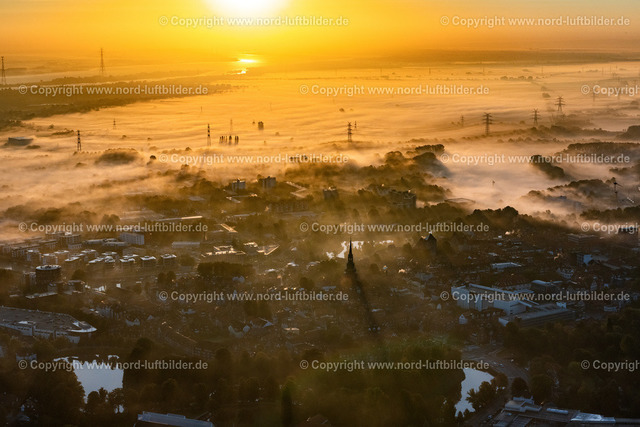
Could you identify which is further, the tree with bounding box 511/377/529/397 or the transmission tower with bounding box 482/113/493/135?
the transmission tower with bounding box 482/113/493/135

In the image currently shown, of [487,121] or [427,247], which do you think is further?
[487,121]

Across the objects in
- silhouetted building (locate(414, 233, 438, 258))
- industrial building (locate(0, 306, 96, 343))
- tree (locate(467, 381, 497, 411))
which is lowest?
tree (locate(467, 381, 497, 411))

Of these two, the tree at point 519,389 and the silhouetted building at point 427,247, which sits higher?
the silhouetted building at point 427,247

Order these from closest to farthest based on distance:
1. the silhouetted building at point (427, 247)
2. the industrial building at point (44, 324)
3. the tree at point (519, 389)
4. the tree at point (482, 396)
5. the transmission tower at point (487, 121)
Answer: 1. the tree at point (482, 396)
2. the tree at point (519, 389)
3. the industrial building at point (44, 324)
4. the silhouetted building at point (427, 247)
5. the transmission tower at point (487, 121)

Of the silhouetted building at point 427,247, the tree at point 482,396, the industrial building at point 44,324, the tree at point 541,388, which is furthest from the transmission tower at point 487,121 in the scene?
the tree at point 482,396

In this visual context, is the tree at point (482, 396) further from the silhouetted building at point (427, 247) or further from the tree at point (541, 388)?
the silhouetted building at point (427, 247)

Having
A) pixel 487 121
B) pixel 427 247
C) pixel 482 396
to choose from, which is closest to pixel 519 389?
pixel 482 396

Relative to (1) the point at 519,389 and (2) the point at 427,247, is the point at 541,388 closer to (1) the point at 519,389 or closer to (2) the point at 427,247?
(1) the point at 519,389

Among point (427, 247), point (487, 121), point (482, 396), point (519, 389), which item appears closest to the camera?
point (482, 396)

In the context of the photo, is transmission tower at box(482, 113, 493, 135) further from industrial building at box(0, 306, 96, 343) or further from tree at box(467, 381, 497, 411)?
tree at box(467, 381, 497, 411)

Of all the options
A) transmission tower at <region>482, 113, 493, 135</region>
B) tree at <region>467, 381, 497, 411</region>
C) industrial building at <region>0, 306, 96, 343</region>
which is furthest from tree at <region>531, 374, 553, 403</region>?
transmission tower at <region>482, 113, 493, 135</region>

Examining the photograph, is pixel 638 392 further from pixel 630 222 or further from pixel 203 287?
pixel 630 222
